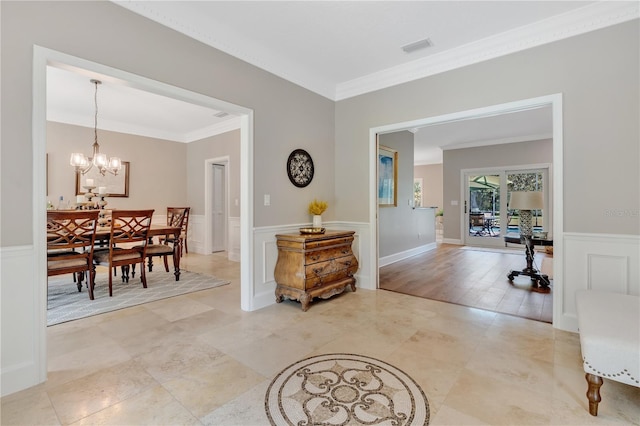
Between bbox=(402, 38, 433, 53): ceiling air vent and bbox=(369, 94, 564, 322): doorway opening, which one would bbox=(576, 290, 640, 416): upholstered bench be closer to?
bbox=(369, 94, 564, 322): doorway opening

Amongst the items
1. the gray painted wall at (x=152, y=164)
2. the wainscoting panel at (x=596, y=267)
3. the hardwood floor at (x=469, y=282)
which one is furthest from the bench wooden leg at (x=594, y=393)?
the gray painted wall at (x=152, y=164)

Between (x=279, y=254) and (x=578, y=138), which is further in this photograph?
(x=279, y=254)

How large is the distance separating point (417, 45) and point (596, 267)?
2.74 m

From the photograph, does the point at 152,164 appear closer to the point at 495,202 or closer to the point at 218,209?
the point at 218,209

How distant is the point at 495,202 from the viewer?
8.19m

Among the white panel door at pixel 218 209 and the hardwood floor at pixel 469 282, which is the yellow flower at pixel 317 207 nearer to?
the hardwood floor at pixel 469 282

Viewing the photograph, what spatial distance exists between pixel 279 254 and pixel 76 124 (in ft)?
16.5

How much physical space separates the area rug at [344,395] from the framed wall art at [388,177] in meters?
3.68

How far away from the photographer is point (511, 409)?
1.66 metres

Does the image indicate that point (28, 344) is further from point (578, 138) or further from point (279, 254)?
point (578, 138)

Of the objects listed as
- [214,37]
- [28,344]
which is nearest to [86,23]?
[214,37]

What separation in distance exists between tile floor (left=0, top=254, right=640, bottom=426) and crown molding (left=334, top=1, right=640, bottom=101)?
273 centimetres

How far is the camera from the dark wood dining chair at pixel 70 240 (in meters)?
3.20

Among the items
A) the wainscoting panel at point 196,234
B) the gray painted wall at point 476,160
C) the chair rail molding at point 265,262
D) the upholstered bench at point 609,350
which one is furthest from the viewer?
the gray painted wall at point 476,160
